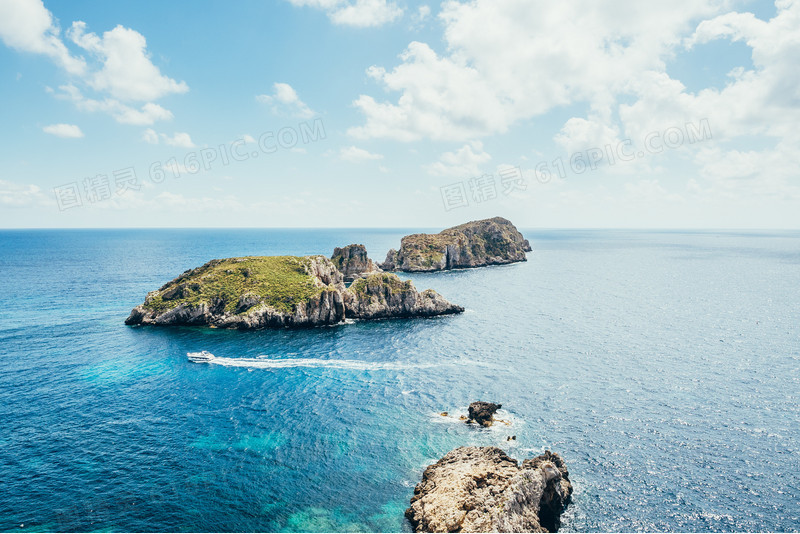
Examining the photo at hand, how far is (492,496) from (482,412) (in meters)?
20.7

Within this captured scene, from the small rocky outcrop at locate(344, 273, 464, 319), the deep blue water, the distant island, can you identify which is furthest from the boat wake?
the small rocky outcrop at locate(344, 273, 464, 319)

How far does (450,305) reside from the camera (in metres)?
133

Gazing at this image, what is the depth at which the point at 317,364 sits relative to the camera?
87.9 meters

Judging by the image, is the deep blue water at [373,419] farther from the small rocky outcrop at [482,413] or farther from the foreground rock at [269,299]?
the foreground rock at [269,299]

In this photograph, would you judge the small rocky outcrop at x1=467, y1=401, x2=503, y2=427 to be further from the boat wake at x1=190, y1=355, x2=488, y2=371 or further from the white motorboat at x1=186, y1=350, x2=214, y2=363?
the white motorboat at x1=186, y1=350, x2=214, y2=363

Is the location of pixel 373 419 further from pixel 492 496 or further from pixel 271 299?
pixel 271 299

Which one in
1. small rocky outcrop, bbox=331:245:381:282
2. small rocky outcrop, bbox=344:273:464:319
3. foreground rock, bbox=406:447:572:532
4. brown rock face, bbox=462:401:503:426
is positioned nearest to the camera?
foreground rock, bbox=406:447:572:532

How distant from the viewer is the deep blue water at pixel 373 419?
147 ft

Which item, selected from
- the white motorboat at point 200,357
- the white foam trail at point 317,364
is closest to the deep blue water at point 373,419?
the white foam trail at point 317,364

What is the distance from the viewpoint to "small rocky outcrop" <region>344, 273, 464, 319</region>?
12888 cm

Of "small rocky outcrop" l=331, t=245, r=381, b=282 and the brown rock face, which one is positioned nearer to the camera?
the brown rock face

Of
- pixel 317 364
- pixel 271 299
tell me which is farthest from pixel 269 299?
pixel 317 364

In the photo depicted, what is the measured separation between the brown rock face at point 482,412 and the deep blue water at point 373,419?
228cm

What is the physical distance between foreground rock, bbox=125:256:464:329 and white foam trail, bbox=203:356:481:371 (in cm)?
→ 2605
